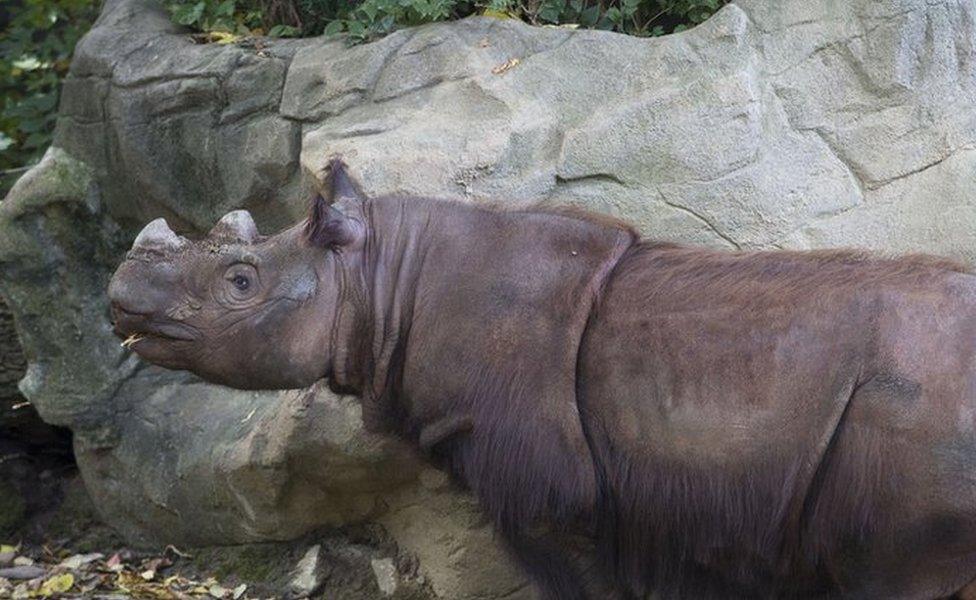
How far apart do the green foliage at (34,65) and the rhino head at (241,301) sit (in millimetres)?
4735

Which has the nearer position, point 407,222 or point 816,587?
point 816,587

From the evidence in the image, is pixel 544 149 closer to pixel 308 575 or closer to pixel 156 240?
pixel 156 240

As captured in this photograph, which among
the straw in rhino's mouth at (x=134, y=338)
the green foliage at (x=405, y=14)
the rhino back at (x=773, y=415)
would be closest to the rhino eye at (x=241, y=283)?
→ the straw in rhino's mouth at (x=134, y=338)

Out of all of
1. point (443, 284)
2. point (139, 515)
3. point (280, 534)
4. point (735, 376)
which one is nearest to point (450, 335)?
point (443, 284)

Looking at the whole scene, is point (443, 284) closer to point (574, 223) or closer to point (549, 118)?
point (574, 223)

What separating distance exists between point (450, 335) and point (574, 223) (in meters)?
0.57

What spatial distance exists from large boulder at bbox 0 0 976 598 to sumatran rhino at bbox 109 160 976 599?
0.81 meters

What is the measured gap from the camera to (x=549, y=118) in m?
5.97

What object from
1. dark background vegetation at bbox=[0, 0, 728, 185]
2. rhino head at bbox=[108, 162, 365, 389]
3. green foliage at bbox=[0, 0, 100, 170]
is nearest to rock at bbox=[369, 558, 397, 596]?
rhino head at bbox=[108, 162, 365, 389]

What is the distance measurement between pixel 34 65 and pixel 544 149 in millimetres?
4899

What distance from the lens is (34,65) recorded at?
9.55 metres

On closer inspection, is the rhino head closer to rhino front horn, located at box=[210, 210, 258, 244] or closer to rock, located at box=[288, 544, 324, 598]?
rhino front horn, located at box=[210, 210, 258, 244]

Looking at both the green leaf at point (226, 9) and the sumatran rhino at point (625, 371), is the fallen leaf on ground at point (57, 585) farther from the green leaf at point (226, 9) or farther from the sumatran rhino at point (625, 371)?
the green leaf at point (226, 9)

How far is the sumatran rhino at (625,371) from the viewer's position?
4160 millimetres
